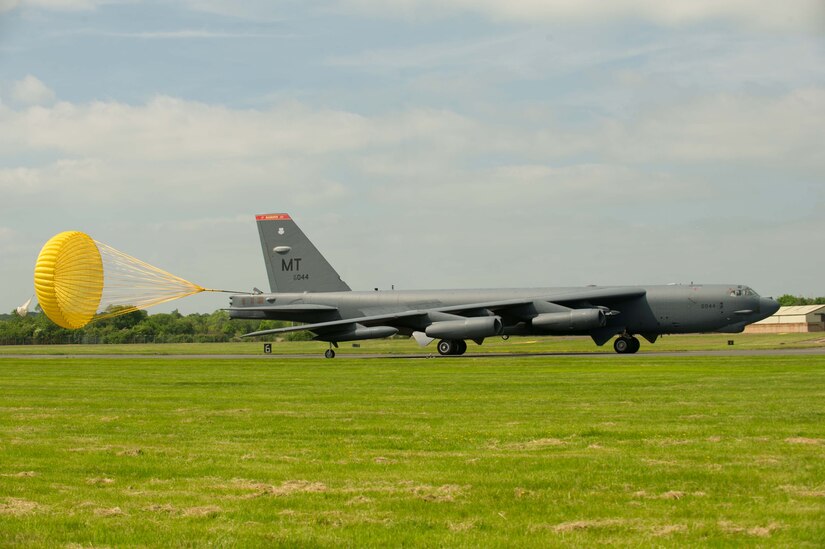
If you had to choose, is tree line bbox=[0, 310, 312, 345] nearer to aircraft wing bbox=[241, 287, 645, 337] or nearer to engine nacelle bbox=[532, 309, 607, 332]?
aircraft wing bbox=[241, 287, 645, 337]

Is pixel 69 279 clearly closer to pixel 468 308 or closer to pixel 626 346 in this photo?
pixel 468 308

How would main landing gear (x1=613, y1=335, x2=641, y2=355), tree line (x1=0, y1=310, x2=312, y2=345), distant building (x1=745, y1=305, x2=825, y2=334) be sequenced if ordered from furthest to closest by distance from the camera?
distant building (x1=745, y1=305, x2=825, y2=334) → tree line (x1=0, y1=310, x2=312, y2=345) → main landing gear (x1=613, y1=335, x2=641, y2=355)

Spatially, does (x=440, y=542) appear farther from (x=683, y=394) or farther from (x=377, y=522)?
(x=683, y=394)

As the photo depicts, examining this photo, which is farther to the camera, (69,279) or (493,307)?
(493,307)

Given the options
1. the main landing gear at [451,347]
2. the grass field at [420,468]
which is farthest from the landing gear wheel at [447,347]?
the grass field at [420,468]

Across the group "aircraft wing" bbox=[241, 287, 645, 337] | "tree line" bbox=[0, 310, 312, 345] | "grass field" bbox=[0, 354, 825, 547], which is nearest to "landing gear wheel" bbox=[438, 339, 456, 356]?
"aircraft wing" bbox=[241, 287, 645, 337]

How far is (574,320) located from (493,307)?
3867 mm

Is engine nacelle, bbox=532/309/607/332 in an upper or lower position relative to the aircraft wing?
lower

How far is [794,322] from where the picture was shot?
370ft

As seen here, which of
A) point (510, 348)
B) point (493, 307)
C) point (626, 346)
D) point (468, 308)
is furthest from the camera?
point (510, 348)

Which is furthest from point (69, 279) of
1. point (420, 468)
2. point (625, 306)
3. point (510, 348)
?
point (420, 468)

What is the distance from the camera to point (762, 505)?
852 cm

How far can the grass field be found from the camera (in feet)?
26.0

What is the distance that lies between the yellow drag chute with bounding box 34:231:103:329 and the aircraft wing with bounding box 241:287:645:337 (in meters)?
7.15
